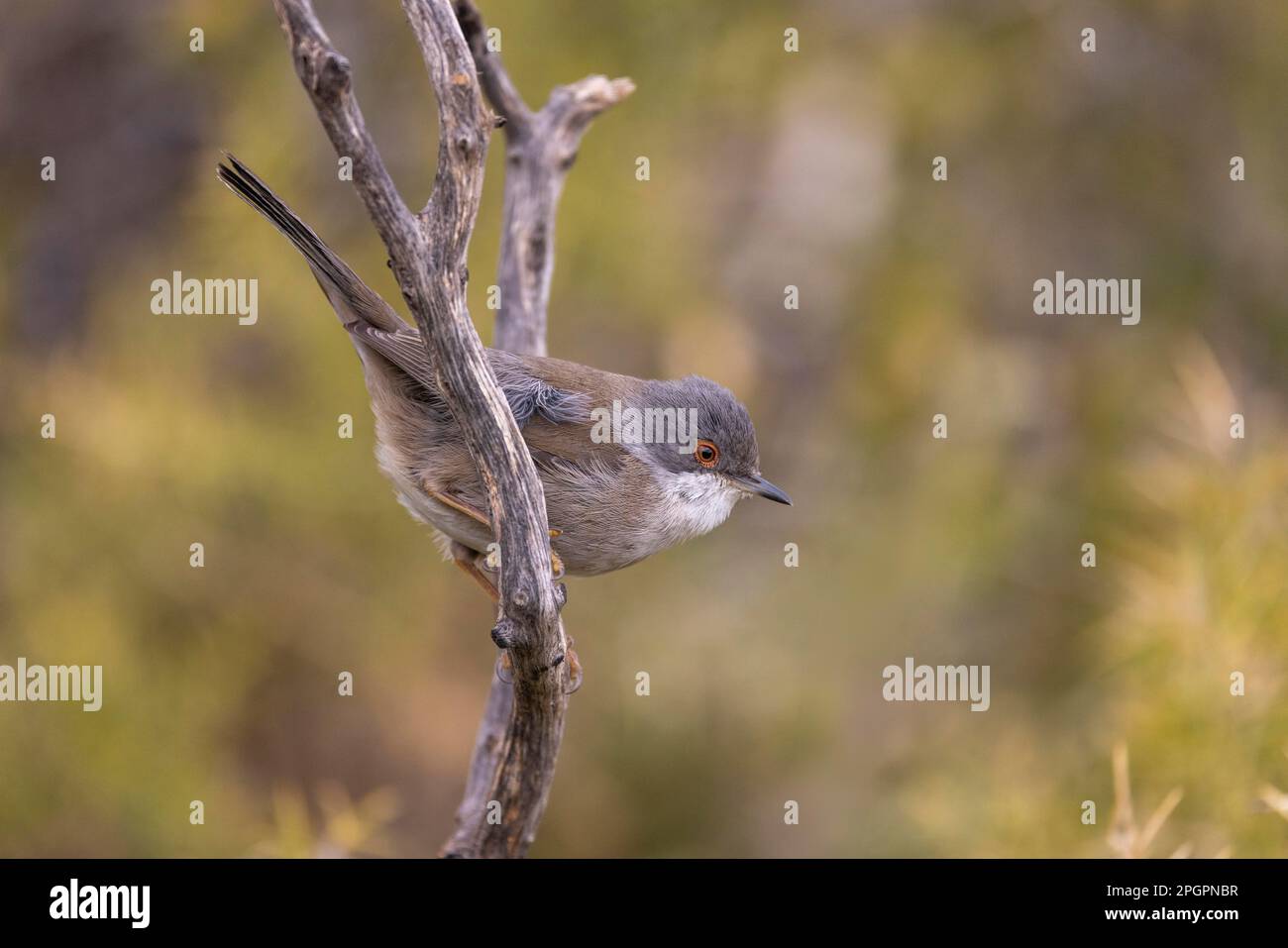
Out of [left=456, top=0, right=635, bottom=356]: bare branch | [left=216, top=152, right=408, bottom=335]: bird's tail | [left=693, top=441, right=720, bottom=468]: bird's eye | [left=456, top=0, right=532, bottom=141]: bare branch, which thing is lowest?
Answer: [left=693, top=441, right=720, bottom=468]: bird's eye

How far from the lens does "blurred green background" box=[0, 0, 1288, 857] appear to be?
6855 mm

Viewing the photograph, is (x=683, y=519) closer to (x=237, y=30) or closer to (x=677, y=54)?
(x=677, y=54)

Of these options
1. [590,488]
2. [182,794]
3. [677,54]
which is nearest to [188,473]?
[182,794]

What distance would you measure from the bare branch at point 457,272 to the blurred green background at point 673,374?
3592 mm

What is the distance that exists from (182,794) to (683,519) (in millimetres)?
3804

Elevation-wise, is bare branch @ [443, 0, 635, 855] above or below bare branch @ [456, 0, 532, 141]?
below

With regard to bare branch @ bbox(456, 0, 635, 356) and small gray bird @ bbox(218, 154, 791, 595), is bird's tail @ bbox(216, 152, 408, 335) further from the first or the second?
bare branch @ bbox(456, 0, 635, 356)

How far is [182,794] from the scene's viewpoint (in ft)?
21.9

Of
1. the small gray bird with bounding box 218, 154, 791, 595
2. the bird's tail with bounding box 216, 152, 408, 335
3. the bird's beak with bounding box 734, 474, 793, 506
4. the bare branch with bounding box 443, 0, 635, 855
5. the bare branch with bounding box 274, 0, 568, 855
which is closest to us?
the bare branch with bounding box 274, 0, 568, 855

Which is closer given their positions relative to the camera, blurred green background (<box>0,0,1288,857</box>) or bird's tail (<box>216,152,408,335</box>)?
bird's tail (<box>216,152,408,335</box>)

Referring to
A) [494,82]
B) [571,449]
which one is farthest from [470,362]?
[494,82]

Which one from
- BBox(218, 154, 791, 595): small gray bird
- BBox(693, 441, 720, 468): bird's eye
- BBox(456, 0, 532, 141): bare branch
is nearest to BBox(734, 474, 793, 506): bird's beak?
BBox(218, 154, 791, 595): small gray bird

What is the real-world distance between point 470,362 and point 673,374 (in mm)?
4210

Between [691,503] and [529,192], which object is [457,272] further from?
[529,192]
